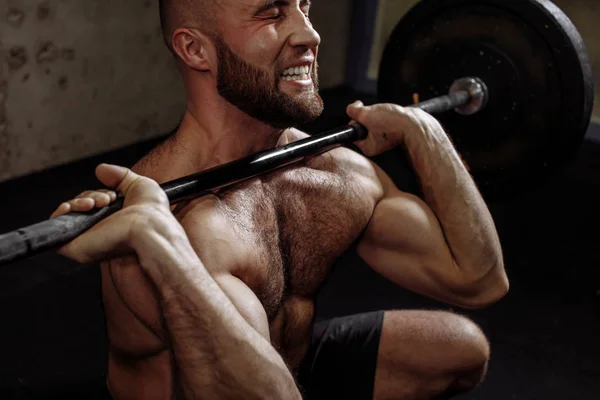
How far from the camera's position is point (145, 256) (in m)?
1.18

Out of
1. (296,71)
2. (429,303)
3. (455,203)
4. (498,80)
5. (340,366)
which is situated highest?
(296,71)

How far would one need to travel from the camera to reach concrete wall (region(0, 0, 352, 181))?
10.9 feet

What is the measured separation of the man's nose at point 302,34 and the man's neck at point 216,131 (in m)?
0.21

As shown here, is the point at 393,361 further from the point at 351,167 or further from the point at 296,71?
the point at 296,71

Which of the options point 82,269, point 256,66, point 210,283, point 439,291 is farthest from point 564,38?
point 82,269

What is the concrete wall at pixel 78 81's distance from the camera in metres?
3.33

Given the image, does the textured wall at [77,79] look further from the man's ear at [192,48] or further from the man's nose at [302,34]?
the man's nose at [302,34]

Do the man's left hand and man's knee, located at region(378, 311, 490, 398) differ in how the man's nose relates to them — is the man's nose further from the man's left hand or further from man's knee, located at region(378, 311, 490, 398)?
man's knee, located at region(378, 311, 490, 398)

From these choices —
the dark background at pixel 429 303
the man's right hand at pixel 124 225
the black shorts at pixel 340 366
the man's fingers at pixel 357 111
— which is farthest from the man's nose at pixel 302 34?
the dark background at pixel 429 303

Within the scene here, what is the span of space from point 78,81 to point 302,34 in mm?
2406

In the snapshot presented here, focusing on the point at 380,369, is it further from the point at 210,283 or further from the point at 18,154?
the point at 18,154

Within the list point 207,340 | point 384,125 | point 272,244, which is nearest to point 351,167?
point 384,125

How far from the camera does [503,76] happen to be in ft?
7.84

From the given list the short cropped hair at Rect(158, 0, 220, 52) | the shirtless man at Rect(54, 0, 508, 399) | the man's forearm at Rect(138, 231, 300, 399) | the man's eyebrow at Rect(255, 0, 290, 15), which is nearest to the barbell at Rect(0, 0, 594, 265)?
the shirtless man at Rect(54, 0, 508, 399)
